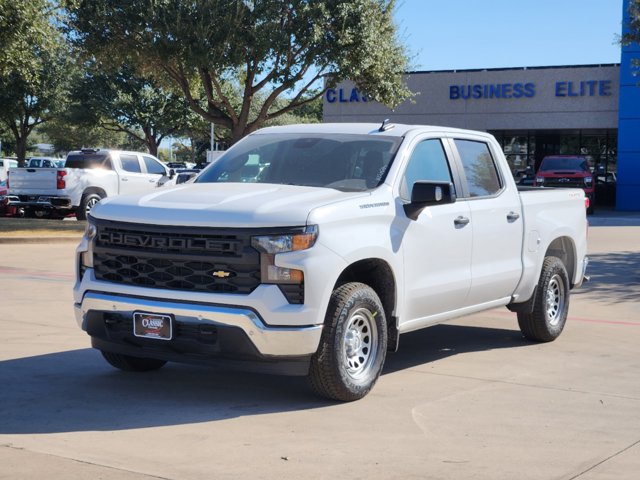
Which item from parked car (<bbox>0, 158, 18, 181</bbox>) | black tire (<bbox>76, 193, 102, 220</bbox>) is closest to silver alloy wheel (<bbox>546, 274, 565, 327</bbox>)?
black tire (<bbox>76, 193, 102, 220</bbox>)

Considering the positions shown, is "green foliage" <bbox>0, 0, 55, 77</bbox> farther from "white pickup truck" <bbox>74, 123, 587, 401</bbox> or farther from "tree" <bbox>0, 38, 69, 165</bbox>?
"tree" <bbox>0, 38, 69, 165</bbox>

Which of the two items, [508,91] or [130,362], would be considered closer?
[130,362]

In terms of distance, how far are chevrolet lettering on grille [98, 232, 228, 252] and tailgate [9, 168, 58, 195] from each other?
19.6 meters

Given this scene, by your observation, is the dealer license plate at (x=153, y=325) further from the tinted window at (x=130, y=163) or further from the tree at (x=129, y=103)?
the tree at (x=129, y=103)

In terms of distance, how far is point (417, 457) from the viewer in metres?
5.59

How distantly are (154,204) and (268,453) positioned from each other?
2.04 meters

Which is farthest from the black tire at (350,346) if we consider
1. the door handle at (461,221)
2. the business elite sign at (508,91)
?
the business elite sign at (508,91)

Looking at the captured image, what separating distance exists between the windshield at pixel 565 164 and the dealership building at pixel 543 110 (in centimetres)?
651

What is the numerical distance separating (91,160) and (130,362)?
64.9 feet

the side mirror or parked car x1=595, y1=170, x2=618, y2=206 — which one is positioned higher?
the side mirror

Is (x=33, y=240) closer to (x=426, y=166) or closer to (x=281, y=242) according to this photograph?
(x=426, y=166)

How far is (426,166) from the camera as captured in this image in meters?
7.93

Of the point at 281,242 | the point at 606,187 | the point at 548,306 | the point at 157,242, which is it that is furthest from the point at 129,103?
the point at 281,242

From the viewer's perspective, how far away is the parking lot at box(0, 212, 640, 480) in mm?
5391
